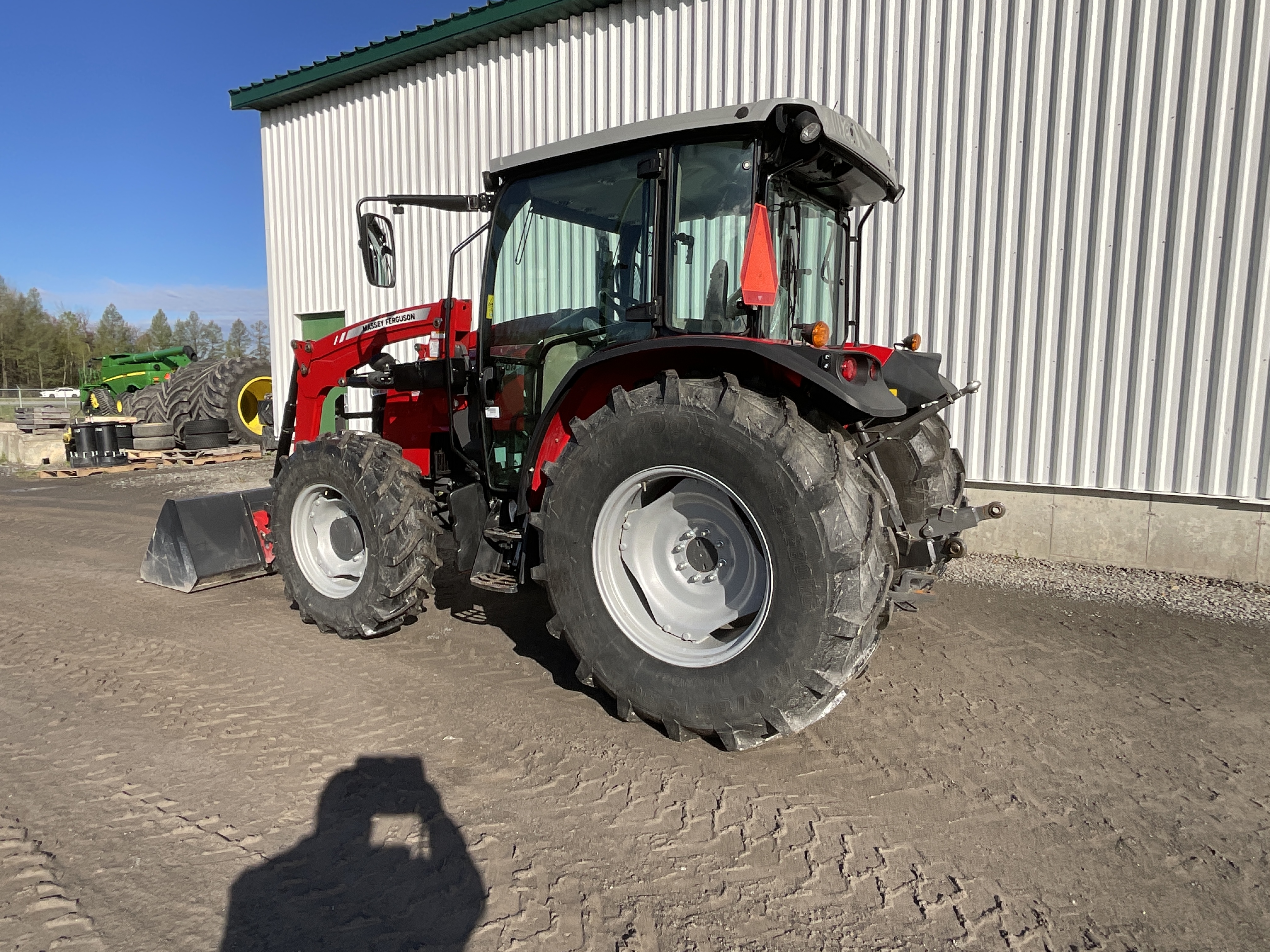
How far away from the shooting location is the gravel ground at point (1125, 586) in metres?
4.68

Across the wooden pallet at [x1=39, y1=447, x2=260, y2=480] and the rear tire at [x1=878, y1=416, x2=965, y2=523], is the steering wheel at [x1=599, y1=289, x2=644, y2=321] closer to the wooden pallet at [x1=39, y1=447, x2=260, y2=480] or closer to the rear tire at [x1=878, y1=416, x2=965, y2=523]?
the rear tire at [x1=878, y1=416, x2=965, y2=523]

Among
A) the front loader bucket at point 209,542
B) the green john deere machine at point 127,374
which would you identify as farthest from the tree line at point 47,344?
the front loader bucket at point 209,542

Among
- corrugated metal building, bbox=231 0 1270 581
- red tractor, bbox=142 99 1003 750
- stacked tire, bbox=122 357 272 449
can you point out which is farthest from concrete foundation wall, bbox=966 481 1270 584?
stacked tire, bbox=122 357 272 449

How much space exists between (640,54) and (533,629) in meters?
5.76

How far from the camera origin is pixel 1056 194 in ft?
18.4

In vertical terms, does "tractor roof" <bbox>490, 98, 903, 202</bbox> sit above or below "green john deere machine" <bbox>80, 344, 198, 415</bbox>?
above

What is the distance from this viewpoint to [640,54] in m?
7.25

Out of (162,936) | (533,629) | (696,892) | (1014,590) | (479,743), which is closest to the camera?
(162,936)

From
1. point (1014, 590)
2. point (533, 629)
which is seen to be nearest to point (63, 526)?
point (533, 629)

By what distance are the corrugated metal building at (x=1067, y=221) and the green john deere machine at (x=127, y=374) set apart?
14741 millimetres

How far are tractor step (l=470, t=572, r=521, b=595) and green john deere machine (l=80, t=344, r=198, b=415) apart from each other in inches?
660

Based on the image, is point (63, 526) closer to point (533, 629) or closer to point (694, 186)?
point (533, 629)

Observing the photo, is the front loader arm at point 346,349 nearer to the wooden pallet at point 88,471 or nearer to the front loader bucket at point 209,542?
the front loader bucket at point 209,542

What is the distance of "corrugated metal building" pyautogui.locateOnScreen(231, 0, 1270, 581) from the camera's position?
5125mm
